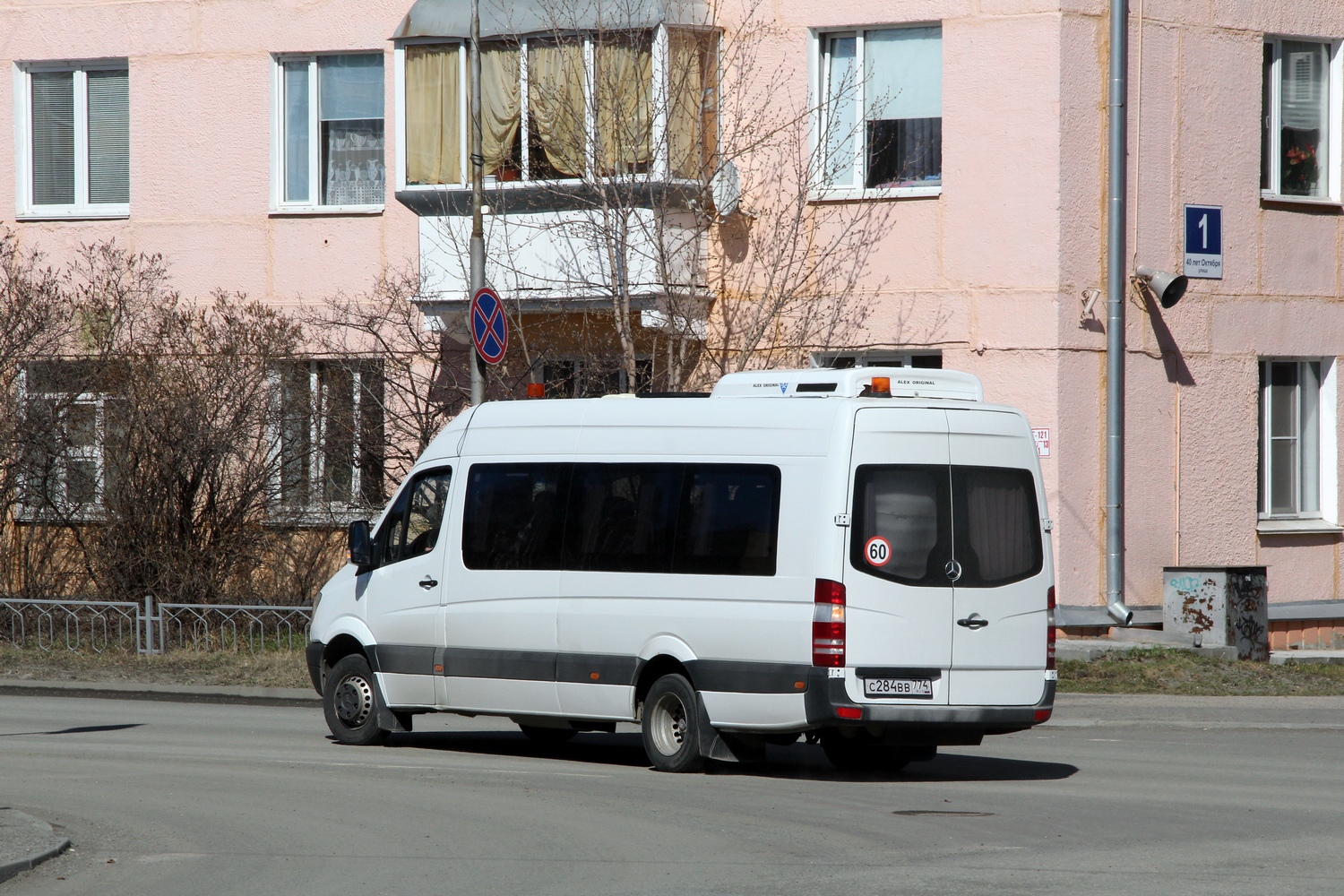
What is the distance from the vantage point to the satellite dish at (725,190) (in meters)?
21.1

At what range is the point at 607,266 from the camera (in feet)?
68.9

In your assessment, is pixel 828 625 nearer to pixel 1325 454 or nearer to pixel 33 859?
pixel 33 859

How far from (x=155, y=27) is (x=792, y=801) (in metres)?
17.1

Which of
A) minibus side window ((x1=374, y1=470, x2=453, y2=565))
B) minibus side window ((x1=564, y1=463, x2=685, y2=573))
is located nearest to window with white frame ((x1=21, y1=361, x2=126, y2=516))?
minibus side window ((x1=374, y1=470, x2=453, y2=565))

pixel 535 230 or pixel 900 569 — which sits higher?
pixel 535 230

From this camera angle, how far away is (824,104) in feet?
69.9

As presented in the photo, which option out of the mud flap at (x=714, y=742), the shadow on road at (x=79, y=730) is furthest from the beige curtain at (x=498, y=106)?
the mud flap at (x=714, y=742)

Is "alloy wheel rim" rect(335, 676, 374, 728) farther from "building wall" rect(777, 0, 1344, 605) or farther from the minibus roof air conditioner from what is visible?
"building wall" rect(777, 0, 1344, 605)

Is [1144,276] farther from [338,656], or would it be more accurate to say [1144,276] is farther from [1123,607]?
[338,656]

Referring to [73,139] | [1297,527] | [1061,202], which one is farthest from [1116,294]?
[73,139]

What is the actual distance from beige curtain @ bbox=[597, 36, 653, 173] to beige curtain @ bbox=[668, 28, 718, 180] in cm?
26

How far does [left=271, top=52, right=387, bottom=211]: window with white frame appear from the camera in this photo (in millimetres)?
23625

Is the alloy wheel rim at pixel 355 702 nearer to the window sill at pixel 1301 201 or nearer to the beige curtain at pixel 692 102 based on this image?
the beige curtain at pixel 692 102

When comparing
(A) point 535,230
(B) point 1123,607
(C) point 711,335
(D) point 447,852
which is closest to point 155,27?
(A) point 535,230
